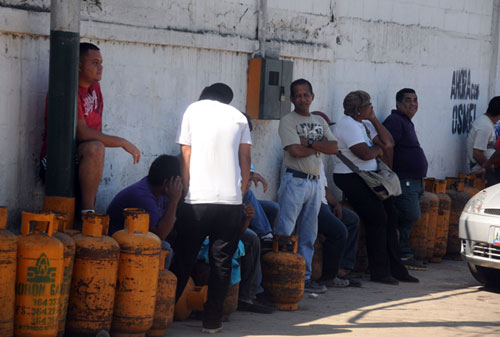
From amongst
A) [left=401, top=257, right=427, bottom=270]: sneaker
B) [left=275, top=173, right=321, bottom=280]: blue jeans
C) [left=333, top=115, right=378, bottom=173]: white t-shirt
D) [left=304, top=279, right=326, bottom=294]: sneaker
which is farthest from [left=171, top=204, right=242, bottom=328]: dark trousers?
[left=401, top=257, right=427, bottom=270]: sneaker

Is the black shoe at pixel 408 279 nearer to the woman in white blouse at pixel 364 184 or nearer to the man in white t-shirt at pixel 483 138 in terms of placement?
the woman in white blouse at pixel 364 184

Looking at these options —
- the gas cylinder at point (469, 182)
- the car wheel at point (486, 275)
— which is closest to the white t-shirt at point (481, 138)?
the gas cylinder at point (469, 182)

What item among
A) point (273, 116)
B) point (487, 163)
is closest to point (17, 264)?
point (273, 116)

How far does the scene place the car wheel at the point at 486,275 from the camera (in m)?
9.98

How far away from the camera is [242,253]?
7832 millimetres

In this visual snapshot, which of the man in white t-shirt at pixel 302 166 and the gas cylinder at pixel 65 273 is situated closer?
the gas cylinder at pixel 65 273

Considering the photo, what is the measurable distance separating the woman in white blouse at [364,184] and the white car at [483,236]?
28.9 inches

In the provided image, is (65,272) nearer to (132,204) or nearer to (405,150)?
(132,204)

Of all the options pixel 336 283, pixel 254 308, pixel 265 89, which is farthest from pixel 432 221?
pixel 254 308

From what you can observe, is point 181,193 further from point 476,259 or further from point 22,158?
point 476,259

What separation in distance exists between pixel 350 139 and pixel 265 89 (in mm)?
1087

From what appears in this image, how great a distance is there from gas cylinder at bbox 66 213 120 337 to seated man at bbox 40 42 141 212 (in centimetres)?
62

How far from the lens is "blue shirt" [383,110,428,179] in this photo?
10.8m

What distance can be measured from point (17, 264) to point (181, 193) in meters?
1.83
